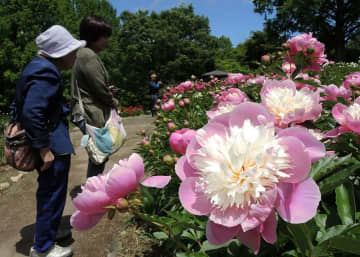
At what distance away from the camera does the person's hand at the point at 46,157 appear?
171 centimetres

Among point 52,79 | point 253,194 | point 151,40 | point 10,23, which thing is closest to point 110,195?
point 253,194

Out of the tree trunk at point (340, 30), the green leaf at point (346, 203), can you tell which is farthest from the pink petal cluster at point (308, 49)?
the tree trunk at point (340, 30)

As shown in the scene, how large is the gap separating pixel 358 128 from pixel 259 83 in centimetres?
66

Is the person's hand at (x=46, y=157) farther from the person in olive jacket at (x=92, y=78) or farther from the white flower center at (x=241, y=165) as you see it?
the white flower center at (x=241, y=165)

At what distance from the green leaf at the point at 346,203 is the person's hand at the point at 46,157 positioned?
1.59 m

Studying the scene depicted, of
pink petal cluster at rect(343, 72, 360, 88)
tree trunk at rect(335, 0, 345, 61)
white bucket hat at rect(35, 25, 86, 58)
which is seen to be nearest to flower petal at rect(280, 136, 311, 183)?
pink petal cluster at rect(343, 72, 360, 88)

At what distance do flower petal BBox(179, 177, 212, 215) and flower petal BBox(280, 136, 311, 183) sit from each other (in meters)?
0.14

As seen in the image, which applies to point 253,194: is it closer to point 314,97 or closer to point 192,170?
point 192,170

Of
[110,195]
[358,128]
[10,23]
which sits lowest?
[110,195]

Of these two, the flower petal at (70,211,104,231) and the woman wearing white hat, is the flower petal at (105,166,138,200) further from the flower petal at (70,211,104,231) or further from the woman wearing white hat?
the woman wearing white hat

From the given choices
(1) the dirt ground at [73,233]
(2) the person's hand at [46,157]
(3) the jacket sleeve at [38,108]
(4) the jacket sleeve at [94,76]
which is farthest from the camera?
(4) the jacket sleeve at [94,76]

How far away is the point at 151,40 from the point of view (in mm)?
20547

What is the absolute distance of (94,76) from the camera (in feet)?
7.27

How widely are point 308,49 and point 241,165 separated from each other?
72 cm
